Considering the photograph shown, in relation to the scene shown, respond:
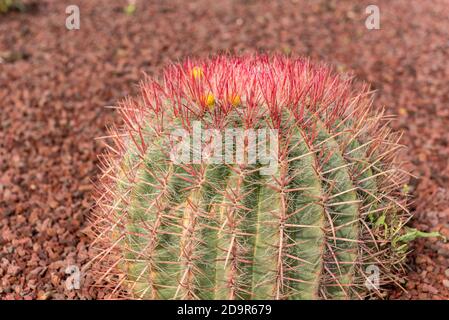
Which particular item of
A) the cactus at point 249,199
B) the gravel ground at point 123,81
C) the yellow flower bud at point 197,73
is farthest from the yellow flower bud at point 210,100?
the gravel ground at point 123,81

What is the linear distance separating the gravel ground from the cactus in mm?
657

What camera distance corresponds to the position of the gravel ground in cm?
348

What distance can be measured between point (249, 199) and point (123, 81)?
3.05m

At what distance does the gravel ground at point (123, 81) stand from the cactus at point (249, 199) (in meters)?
0.66

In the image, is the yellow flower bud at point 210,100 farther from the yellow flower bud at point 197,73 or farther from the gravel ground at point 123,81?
the gravel ground at point 123,81

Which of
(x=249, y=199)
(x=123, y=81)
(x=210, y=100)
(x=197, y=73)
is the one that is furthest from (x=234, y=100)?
(x=123, y=81)

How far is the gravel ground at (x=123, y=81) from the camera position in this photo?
3.48 m

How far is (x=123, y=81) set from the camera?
5227 mm

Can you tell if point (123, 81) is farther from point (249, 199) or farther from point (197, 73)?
point (249, 199)

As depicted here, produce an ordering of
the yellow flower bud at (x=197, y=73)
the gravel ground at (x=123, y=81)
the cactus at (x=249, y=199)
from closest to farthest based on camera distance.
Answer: the cactus at (x=249, y=199) → the yellow flower bud at (x=197, y=73) → the gravel ground at (x=123, y=81)

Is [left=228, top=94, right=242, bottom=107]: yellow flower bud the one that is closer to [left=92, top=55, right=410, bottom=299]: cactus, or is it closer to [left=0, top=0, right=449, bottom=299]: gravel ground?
[left=92, top=55, right=410, bottom=299]: cactus

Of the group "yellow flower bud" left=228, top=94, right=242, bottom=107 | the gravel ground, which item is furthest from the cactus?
the gravel ground

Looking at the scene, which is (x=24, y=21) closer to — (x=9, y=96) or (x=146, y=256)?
(x=9, y=96)

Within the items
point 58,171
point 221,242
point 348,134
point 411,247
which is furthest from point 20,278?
point 411,247
